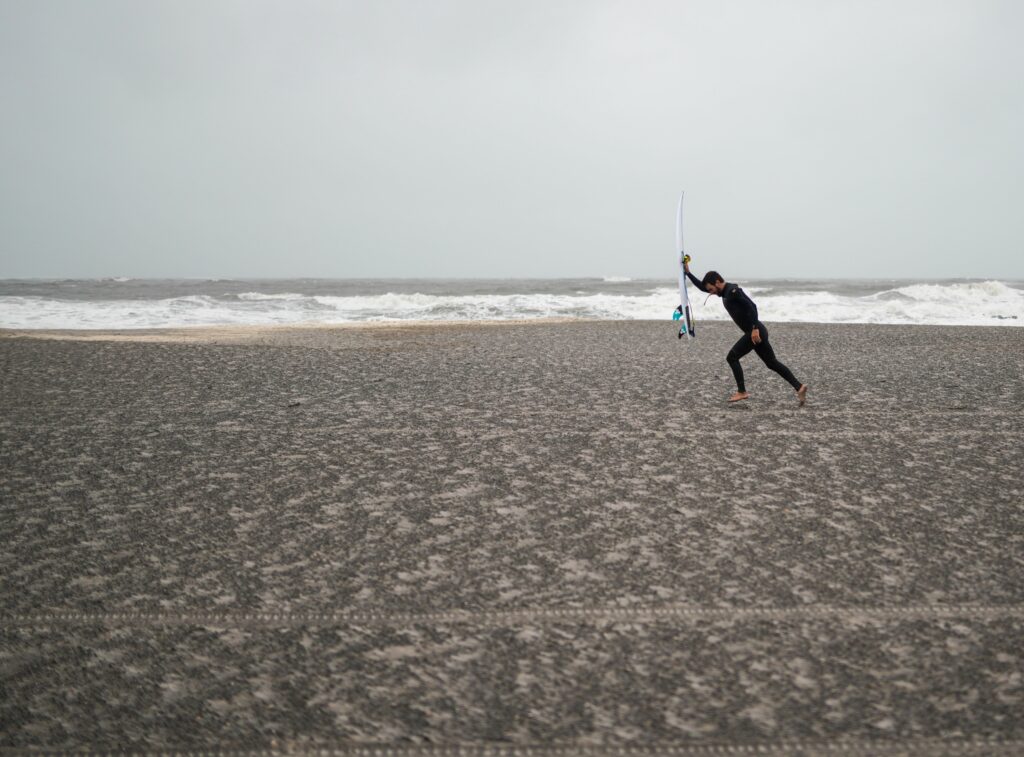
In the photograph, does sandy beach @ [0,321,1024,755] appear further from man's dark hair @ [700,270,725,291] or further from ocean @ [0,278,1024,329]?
ocean @ [0,278,1024,329]

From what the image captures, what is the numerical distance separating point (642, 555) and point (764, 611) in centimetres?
67

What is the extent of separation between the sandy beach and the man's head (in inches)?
44.9

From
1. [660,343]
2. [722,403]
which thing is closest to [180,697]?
[722,403]

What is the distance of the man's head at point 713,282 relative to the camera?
648 centimetres

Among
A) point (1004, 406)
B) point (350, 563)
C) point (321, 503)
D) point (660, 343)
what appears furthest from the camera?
point (660, 343)

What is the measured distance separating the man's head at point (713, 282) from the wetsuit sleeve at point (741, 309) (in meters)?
0.13

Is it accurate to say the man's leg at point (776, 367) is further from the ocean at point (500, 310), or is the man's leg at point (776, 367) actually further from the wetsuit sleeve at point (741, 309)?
the ocean at point (500, 310)

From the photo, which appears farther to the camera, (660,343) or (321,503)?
(660,343)

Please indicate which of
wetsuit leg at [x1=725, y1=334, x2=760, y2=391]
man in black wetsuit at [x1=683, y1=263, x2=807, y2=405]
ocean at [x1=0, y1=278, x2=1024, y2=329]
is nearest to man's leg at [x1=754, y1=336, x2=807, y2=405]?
man in black wetsuit at [x1=683, y1=263, x2=807, y2=405]

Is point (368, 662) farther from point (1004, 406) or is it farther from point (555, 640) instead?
point (1004, 406)

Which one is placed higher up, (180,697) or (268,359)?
(268,359)

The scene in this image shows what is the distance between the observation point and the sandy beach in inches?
81.7

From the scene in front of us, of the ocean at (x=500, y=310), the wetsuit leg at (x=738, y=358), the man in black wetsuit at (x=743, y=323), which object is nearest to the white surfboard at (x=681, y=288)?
the man in black wetsuit at (x=743, y=323)

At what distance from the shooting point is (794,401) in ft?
23.3
